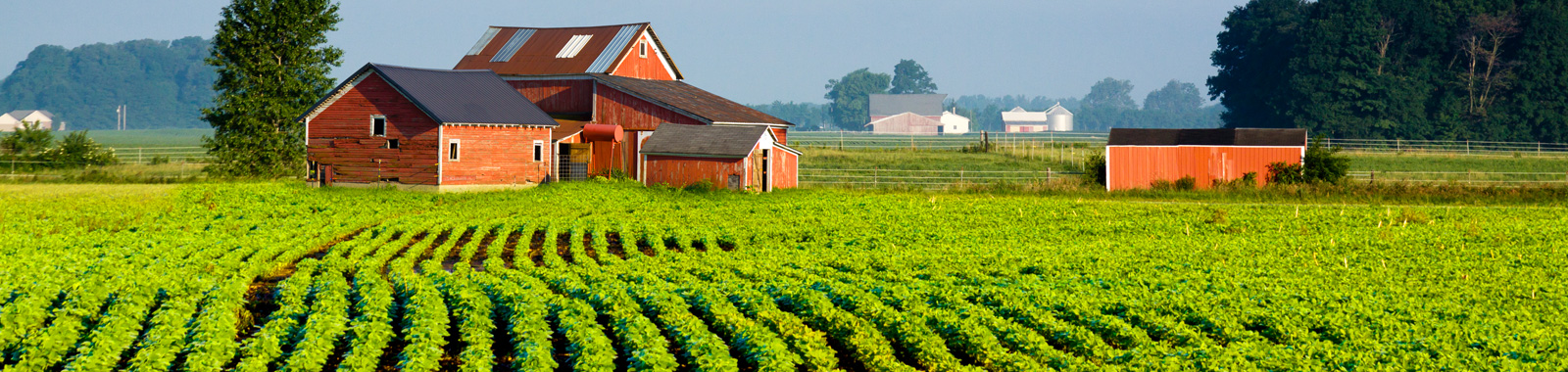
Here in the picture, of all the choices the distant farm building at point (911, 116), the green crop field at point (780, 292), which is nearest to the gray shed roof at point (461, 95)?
the green crop field at point (780, 292)

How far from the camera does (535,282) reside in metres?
17.8

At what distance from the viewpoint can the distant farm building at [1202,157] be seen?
139 feet

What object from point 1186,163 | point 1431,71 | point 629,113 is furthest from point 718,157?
point 1431,71

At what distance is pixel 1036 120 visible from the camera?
175m

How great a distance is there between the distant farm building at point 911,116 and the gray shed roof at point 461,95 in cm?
10505

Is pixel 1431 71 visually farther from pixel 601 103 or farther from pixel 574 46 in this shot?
pixel 601 103

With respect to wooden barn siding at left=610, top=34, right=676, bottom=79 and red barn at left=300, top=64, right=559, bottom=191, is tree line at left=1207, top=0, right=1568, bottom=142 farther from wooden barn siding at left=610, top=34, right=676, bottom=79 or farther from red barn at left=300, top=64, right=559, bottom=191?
red barn at left=300, top=64, right=559, bottom=191

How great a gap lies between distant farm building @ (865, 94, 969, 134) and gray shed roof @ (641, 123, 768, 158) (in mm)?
104933

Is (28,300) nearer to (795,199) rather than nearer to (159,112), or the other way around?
(795,199)

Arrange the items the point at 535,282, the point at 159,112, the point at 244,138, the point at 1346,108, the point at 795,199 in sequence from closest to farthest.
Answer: the point at 535,282 → the point at 795,199 → the point at 244,138 → the point at 1346,108 → the point at 159,112

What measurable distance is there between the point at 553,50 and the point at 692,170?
14210 mm

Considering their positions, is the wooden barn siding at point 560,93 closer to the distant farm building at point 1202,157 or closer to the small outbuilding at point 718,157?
the small outbuilding at point 718,157

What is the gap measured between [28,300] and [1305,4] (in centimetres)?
9269

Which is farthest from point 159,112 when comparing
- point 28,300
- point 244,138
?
point 28,300
